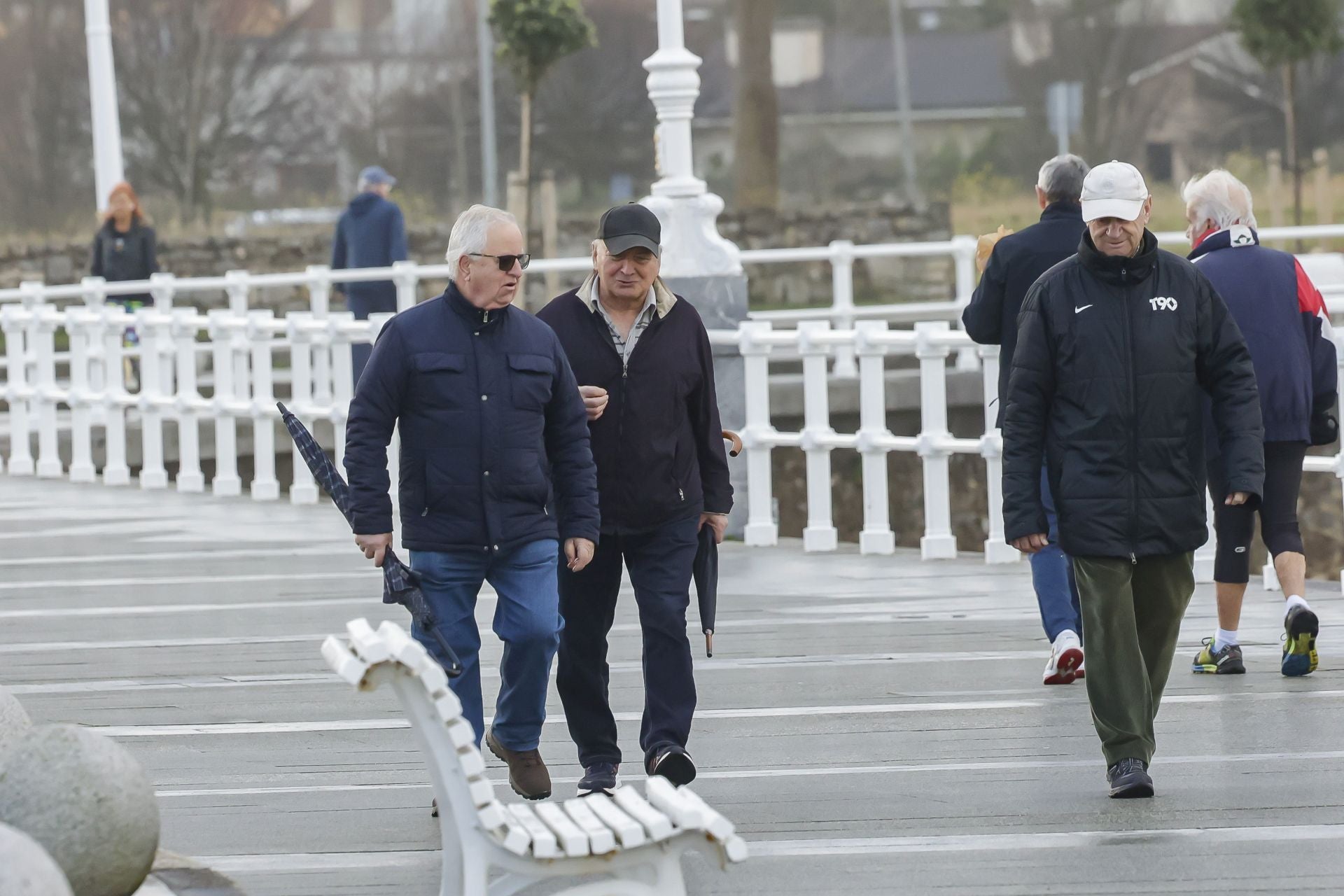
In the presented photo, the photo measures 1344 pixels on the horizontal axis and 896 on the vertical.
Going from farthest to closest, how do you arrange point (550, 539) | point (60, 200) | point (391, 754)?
1. point (60, 200)
2. point (391, 754)
3. point (550, 539)

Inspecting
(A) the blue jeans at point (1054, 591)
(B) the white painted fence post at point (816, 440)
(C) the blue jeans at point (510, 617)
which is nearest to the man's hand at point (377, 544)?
(C) the blue jeans at point (510, 617)

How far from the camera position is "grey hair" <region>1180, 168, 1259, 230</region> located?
772 cm

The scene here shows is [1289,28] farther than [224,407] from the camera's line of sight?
Yes

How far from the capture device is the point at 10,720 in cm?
550

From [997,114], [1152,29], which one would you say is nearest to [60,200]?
[997,114]

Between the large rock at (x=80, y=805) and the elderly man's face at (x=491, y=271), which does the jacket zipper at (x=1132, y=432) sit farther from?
the large rock at (x=80, y=805)

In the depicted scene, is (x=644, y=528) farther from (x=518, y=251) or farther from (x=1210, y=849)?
(x=1210, y=849)

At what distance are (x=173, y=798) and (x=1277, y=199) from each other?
73.6 feet

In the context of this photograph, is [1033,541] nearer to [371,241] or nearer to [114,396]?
[114,396]

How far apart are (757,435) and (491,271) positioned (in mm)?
6413

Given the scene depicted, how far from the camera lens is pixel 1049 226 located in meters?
7.86

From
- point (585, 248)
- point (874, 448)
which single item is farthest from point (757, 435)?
point (585, 248)

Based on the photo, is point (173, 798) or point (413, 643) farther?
point (173, 798)

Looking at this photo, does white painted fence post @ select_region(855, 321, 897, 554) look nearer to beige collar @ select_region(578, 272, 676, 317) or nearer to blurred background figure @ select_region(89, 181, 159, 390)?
beige collar @ select_region(578, 272, 676, 317)
